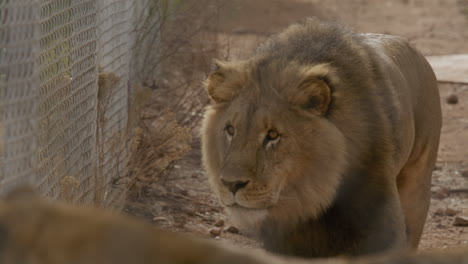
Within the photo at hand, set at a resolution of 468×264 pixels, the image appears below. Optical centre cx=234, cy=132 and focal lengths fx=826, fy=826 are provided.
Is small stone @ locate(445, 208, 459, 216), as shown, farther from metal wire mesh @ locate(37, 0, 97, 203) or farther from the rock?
metal wire mesh @ locate(37, 0, 97, 203)

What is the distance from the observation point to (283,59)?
172 inches

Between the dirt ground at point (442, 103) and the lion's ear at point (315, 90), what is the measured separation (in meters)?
1.76

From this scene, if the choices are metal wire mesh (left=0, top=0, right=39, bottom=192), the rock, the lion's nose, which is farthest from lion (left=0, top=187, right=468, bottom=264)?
the rock

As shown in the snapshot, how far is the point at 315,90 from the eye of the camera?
4.12 m

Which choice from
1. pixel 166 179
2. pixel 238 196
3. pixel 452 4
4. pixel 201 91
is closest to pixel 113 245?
→ pixel 238 196

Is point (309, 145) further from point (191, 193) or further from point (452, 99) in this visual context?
point (452, 99)

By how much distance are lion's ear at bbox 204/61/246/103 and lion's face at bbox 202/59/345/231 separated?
0.02 metres

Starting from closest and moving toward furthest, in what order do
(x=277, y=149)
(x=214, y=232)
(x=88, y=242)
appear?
(x=88, y=242)
(x=277, y=149)
(x=214, y=232)

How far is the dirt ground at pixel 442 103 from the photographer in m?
6.19

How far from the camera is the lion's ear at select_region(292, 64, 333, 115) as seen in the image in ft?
13.5

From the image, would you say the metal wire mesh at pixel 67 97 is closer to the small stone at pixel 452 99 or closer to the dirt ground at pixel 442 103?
the dirt ground at pixel 442 103

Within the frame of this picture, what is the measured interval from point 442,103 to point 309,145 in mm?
5874

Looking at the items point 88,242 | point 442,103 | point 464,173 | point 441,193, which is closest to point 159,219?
point 441,193

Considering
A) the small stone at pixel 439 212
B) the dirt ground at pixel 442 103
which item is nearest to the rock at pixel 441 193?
the dirt ground at pixel 442 103
